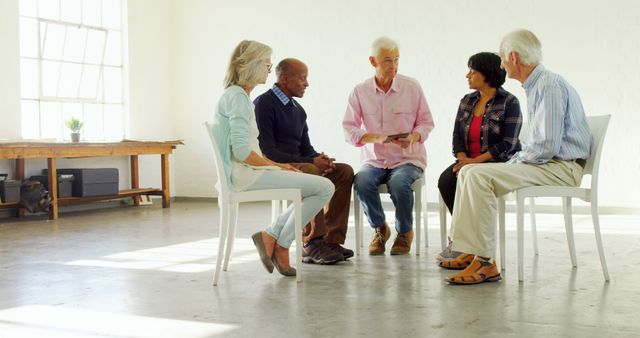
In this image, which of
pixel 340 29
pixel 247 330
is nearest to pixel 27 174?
pixel 340 29

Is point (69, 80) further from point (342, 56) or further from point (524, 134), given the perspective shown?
point (524, 134)

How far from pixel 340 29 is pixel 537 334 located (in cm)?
661

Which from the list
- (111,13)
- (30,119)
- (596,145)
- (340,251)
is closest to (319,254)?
(340,251)

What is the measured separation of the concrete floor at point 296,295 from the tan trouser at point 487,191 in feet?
0.77

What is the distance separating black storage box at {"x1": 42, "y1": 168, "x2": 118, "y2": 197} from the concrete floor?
93.5 inches

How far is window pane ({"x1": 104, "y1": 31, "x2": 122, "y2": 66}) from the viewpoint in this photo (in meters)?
9.27

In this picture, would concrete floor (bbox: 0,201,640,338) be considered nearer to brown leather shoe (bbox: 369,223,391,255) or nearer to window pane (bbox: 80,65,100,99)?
brown leather shoe (bbox: 369,223,391,255)

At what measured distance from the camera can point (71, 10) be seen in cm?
885

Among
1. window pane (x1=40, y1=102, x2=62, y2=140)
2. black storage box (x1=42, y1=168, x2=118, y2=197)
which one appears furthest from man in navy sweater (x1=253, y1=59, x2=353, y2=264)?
window pane (x1=40, y1=102, x2=62, y2=140)

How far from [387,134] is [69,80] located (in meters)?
5.14

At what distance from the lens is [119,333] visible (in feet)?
9.69

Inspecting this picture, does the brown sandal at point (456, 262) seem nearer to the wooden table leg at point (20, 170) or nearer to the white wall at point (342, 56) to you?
the white wall at point (342, 56)

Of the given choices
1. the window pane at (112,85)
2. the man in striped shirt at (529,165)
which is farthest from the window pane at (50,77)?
the man in striped shirt at (529,165)

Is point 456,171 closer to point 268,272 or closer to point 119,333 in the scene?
point 268,272
